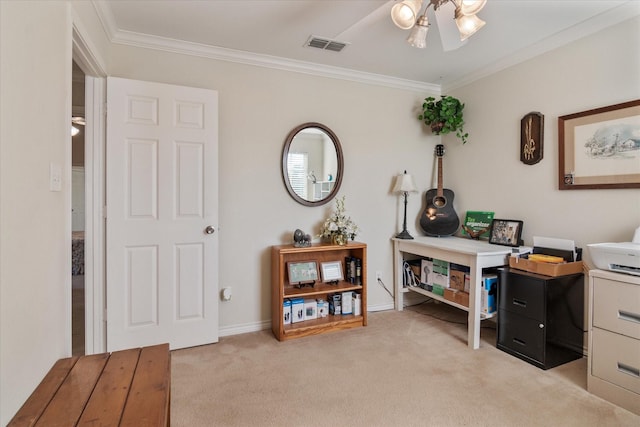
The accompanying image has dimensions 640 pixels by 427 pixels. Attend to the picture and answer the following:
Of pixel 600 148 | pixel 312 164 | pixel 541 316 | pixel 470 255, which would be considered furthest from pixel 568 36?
pixel 312 164

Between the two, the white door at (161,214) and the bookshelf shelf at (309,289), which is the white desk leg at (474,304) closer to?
the bookshelf shelf at (309,289)

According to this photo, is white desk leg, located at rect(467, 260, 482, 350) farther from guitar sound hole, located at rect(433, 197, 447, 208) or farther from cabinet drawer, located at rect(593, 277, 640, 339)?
guitar sound hole, located at rect(433, 197, 447, 208)

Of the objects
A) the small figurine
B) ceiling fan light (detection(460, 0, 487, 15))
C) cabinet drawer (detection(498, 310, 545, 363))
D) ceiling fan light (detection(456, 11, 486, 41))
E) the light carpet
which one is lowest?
the light carpet

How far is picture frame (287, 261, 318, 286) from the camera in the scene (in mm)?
2949

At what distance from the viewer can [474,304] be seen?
260cm

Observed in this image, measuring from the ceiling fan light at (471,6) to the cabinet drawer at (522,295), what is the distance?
1.75 m

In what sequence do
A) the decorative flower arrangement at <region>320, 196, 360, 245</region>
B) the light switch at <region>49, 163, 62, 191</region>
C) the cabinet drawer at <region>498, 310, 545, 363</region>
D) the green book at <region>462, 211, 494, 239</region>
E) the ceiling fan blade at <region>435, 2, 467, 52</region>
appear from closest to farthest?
the light switch at <region>49, 163, 62, 191</region> < the ceiling fan blade at <region>435, 2, 467, 52</region> < the cabinet drawer at <region>498, 310, 545, 363</region> < the decorative flower arrangement at <region>320, 196, 360, 245</region> < the green book at <region>462, 211, 494, 239</region>

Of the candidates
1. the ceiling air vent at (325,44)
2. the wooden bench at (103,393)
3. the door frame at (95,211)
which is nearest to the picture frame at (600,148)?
the ceiling air vent at (325,44)

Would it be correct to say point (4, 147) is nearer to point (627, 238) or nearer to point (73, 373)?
point (73, 373)

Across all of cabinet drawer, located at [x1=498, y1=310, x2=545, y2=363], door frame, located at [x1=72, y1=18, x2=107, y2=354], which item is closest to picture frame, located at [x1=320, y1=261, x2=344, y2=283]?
cabinet drawer, located at [x1=498, y1=310, x2=545, y2=363]

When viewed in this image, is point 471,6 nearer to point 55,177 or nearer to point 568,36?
point 568,36

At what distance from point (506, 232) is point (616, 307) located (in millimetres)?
1110

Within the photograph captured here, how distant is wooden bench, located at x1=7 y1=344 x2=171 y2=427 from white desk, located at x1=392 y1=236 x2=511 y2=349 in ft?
7.11

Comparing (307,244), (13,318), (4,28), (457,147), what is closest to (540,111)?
(457,147)
